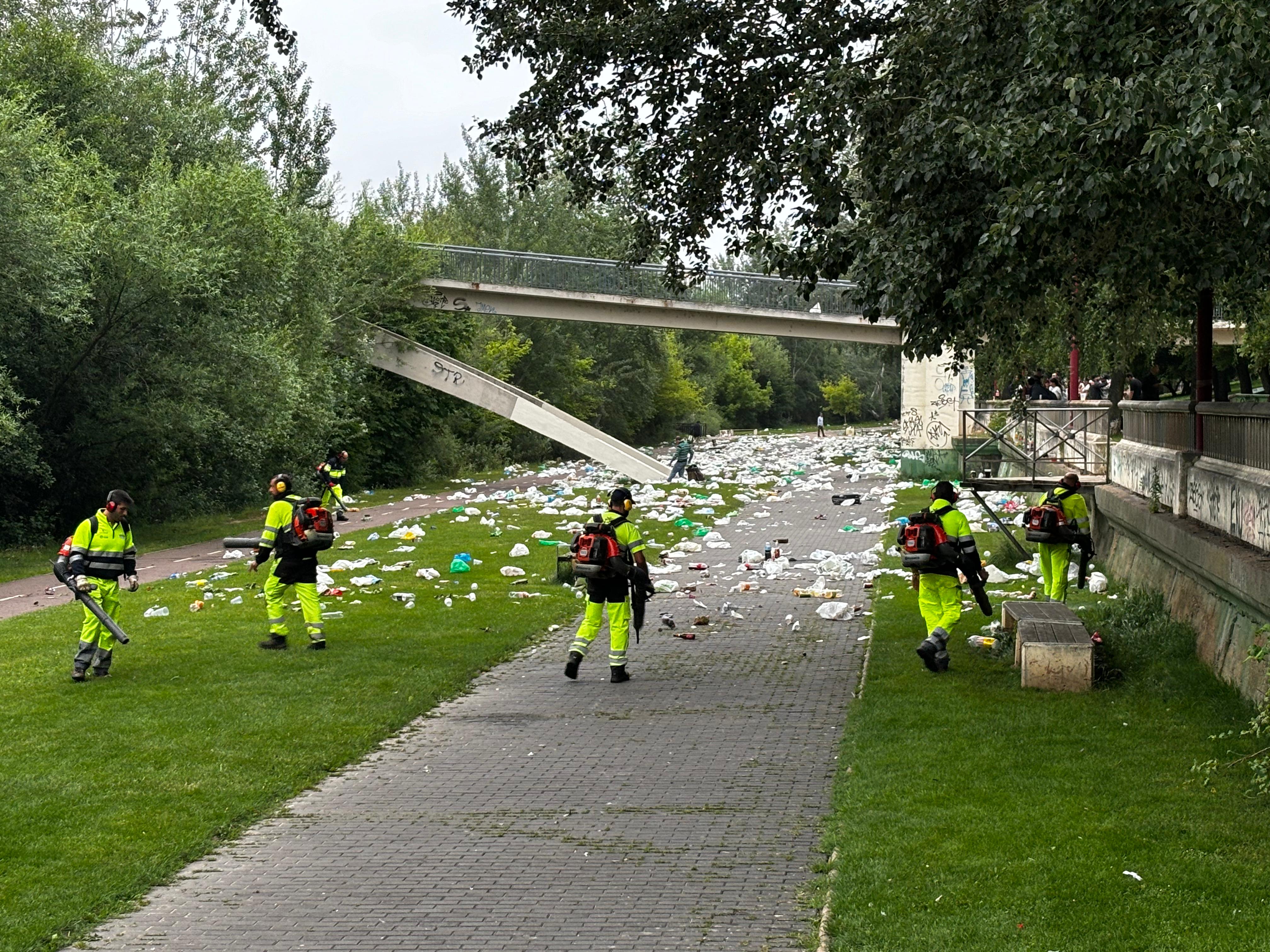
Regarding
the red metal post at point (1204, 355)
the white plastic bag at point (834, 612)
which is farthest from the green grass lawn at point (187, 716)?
the red metal post at point (1204, 355)

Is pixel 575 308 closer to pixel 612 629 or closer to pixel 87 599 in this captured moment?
pixel 612 629

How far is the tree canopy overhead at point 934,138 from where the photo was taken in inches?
308

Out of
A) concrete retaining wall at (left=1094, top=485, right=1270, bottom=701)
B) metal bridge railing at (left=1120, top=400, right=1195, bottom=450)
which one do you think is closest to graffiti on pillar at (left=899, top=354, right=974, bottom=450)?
metal bridge railing at (left=1120, top=400, right=1195, bottom=450)

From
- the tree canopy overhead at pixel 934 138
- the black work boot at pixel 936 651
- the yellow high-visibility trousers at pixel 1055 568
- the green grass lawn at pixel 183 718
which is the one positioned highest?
the tree canopy overhead at pixel 934 138

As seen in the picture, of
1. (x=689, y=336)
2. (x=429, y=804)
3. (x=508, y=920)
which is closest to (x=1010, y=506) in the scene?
(x=429, y=804)

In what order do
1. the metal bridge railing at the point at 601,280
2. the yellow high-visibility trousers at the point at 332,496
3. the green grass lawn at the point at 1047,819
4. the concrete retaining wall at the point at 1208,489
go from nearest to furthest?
the green grass lawn at the point at 1047,819 < the concrete retaining wall at the point at 1208,489 < the yellow high-visibility trousers at the point at 332,496 < the metal bridge railing at the point at 601,280

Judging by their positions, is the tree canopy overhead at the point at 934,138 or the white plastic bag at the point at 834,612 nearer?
the tree canopy overhead at the point at 934,138

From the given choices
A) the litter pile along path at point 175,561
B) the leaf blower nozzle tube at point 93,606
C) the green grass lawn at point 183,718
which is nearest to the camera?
the green grass lawn at point 183,718

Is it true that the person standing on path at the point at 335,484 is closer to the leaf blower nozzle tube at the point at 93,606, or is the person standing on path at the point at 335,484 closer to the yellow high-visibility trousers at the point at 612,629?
the leaf blower nozzle tube at the point at 93,606

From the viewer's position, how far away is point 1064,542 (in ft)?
48.4

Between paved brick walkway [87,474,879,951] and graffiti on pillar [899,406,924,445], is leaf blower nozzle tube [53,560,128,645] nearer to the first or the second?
paved brick walkway [87,474,879,951]

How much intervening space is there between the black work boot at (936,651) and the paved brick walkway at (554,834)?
0.67 m

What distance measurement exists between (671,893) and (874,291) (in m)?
5.10

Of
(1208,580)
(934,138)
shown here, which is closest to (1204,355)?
(1208,580)
